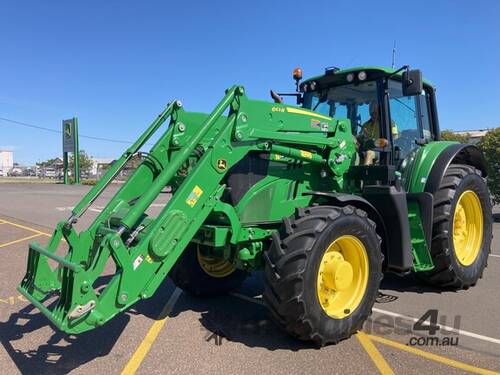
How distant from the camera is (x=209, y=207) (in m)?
3.91

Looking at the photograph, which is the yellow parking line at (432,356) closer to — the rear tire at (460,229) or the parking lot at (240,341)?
the parking lot at (240,341)

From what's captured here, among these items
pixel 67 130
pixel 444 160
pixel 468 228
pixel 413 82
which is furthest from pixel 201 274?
pixel 67 130

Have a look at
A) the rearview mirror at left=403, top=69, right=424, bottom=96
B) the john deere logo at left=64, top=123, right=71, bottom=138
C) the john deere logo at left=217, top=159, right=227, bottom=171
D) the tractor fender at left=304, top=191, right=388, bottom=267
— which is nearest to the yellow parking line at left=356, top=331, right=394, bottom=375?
the tractor fender at left=304, top=191, right=388, bottom=267

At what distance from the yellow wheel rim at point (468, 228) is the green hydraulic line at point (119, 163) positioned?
4112mm

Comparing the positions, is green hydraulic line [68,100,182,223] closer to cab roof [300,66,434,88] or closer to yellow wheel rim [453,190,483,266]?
cab roof [300,66,434,88]

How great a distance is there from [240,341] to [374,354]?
1.21 m

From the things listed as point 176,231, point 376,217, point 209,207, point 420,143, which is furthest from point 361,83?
point 176,231

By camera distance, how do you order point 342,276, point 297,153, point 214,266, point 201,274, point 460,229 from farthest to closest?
point 460,229
point 214,266
point 201,274
point 297,153
point 342,276

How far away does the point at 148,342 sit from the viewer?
4.11 m

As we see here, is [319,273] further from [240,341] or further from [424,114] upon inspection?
[424,114]

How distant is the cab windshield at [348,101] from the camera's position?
5.54m

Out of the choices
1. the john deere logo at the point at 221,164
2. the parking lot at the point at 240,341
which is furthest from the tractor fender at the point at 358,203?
the john deere logo at the point at 221,164

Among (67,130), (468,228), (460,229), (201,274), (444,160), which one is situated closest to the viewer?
(201,274)

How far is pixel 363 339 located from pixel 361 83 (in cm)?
307
